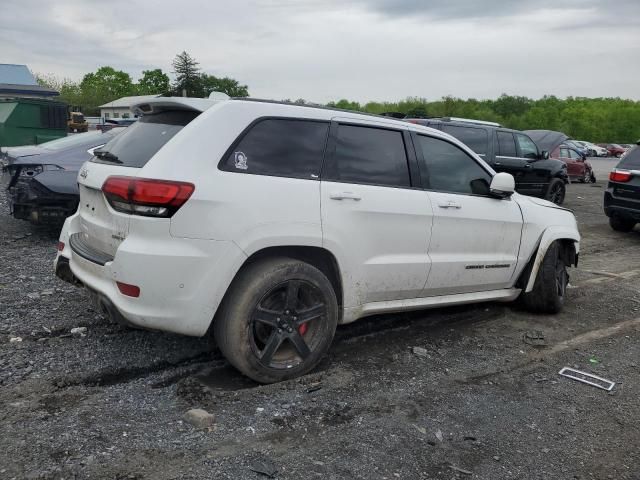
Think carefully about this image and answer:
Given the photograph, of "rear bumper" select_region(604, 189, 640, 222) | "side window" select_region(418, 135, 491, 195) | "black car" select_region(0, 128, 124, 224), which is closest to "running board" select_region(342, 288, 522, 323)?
"side window" select_region(418, 135, 491, 195)

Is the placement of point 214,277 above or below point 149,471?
above

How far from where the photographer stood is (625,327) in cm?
545

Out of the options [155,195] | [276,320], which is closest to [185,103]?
[155,195]

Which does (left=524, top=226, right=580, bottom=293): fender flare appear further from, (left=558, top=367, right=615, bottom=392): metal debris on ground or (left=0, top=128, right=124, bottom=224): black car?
(left=0, top=128, right=124, bottom=224): black car

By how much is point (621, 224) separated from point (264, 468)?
1017cm

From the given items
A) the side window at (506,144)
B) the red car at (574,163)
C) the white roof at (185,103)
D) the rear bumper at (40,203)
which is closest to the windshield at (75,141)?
the rear bumper at (40,203)

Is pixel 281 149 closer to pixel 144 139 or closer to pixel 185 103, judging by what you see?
pixel 185 103

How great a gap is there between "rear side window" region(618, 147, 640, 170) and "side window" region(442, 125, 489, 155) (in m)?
2.48

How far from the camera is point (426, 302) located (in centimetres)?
461

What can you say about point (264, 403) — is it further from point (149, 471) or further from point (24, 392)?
point (24, 392)

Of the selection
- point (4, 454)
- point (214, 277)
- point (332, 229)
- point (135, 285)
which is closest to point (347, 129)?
point (332, 229)

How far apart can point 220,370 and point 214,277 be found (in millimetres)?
915

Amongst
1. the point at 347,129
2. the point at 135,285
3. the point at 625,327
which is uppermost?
the point at 347,129

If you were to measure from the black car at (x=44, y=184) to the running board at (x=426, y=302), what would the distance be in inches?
183
